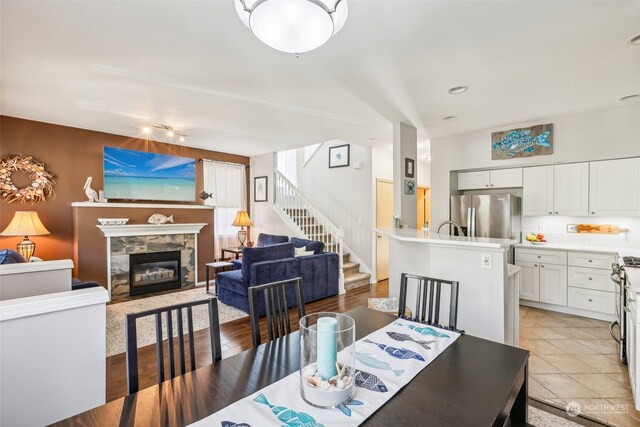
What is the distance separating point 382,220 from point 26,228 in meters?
5.39

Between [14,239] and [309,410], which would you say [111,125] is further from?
[309,410]

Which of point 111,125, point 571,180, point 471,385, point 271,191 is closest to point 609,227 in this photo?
point 571,180

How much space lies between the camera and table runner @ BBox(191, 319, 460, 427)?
0.90 meters

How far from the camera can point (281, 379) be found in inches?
44.4

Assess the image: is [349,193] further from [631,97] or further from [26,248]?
[26,248]

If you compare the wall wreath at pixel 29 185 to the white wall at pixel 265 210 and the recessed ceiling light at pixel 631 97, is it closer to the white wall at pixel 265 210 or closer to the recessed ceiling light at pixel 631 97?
the white wall at pixel 265 210

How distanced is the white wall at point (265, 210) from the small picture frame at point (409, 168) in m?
2.86

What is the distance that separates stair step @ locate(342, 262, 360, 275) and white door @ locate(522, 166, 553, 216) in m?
2.89

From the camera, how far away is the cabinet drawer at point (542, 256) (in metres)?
3.90

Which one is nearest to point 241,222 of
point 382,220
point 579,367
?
point 382,220

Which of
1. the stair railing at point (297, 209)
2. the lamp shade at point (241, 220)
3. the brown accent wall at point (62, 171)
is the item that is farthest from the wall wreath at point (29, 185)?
the stair railing at point (297, 209)

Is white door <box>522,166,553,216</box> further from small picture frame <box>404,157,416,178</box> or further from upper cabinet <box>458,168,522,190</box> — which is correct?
small picture frame <box>404,157,416,178</box>

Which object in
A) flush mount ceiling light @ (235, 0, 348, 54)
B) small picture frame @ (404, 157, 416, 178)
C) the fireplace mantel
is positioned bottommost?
the fireplace mantel

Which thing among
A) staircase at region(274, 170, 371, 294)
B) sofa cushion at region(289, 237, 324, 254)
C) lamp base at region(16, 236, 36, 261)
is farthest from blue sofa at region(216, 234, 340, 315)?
lamp base at region(16, 236, 36, 261)
